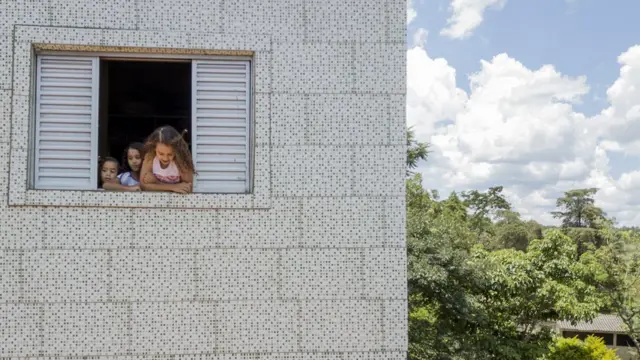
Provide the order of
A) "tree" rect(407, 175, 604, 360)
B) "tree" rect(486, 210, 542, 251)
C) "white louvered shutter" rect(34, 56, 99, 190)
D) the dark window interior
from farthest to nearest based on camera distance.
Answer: "tree" rect(486, 210, 542, 251) < "tree" rect(407, 175, 604, 360) < the dark window interior < "white louvered shutter" rect(34, 56, 99, 190)

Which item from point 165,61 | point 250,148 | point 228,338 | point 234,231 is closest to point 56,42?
point 165,61

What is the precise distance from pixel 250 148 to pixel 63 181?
3.90ft

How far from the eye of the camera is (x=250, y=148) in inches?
142

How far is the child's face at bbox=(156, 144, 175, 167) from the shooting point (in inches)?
141

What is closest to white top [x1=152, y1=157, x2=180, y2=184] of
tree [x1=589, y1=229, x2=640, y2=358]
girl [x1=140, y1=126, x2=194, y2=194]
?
girl [x1=140, y1=126, x2=194, y2=194]

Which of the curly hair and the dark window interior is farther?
the dark window interior

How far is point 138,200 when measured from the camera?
3455 millimetres

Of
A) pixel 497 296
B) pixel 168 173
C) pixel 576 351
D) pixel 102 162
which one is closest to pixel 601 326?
pixel 576 351

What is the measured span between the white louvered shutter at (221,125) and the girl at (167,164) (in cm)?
6

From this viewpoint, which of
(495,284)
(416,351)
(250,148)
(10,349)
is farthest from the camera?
(495,284)

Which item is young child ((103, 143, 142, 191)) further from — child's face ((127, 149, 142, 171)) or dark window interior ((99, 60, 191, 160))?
dark window interior ((99, 60, 191, 160))

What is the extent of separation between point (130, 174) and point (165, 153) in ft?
0.93

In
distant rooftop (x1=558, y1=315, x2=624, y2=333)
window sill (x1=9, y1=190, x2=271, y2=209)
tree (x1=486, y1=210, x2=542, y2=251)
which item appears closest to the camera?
window sill (x1=9, y1=190, x2=271, y2=209)

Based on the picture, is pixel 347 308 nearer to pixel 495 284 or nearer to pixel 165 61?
pixel 165 61
